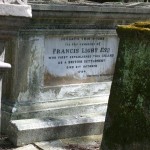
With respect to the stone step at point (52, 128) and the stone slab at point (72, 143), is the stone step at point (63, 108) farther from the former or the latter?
the stone slab at point (72, 143)

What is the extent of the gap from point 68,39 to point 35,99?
3.03 ft

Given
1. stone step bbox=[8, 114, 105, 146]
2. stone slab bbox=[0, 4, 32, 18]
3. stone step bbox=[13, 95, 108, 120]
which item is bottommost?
stone step bbox=[8, 114, 105, 146]

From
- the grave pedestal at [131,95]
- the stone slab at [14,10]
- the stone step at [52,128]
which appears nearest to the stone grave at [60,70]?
the stone step at [52,128]

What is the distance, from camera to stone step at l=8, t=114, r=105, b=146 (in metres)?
5.09

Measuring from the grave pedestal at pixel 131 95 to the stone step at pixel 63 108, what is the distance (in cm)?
123

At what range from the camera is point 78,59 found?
5879 millimetres

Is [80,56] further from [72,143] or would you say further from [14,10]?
[14,10]

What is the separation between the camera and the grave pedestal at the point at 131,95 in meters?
4.30

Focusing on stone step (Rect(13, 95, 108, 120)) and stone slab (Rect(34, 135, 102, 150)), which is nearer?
stone slab (Rect(34, 135, 102, 150))

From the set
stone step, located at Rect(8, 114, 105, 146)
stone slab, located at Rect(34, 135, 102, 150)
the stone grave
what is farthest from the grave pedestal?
the stone grave

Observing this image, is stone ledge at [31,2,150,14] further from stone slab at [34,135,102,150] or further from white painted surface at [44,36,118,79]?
stone slab at [34,135,102,150]

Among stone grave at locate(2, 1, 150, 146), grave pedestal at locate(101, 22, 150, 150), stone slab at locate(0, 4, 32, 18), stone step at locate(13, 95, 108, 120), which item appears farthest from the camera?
stone step at locate(13, 95, 108, 120)

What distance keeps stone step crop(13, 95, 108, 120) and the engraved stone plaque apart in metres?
0.28

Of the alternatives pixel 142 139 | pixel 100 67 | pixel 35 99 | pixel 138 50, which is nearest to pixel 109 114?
pixel 142 139
